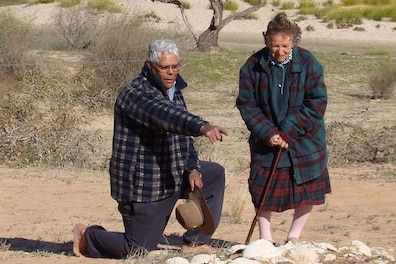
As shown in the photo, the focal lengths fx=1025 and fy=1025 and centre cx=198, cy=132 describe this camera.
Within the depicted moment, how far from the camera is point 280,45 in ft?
19.6

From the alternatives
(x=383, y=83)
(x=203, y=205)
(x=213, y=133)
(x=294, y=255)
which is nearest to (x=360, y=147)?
(x=203, y=205)

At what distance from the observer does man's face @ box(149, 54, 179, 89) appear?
5879 millimetres

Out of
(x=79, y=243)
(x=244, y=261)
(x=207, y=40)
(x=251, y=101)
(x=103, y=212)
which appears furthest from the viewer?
(x=207, y=40)

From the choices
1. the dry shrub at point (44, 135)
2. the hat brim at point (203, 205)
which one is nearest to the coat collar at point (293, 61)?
the hat brim at point (203, 205)

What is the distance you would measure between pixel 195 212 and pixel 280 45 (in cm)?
111

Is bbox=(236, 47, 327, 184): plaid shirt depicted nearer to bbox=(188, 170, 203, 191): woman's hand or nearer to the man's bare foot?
bbox=(188, 170, 203, 191): woman's hand

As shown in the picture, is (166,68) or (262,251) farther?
(166,68)

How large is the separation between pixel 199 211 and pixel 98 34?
12.8 m

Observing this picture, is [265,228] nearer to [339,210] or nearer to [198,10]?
[339,210]

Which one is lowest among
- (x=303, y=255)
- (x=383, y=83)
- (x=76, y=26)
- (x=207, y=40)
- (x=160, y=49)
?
(x=207, y=40)

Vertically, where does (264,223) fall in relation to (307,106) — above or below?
below

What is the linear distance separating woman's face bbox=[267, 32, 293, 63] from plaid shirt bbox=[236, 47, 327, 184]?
78 millimetres

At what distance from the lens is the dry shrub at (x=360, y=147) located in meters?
11.8

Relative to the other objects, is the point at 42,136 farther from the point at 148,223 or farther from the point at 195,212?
the point at 195,212
